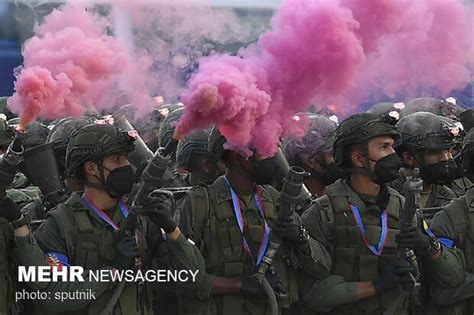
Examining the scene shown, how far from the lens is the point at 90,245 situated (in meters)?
6.08

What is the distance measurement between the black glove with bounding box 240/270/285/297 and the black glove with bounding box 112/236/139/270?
0.96 m

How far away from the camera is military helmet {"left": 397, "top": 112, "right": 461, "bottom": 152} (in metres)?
7.80

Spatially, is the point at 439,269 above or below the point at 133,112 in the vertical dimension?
below

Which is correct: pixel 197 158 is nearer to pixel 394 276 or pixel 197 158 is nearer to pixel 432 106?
pixel 394 276

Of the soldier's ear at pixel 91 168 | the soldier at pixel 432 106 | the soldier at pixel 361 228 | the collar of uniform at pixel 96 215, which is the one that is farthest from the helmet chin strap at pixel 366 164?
the soldier at pixel 432 106

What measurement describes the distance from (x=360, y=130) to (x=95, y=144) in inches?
79.7

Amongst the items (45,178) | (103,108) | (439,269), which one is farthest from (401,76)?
(45,178)

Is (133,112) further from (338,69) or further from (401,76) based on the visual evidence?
(338,69)

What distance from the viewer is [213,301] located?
22.0ft

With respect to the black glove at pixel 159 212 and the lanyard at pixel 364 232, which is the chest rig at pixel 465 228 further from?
the black glove at pixel 159 212

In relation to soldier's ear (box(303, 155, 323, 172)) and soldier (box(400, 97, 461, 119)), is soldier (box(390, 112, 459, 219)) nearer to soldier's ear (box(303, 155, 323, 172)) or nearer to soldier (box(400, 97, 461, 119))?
soldier's ear (box(303, 155, 323, 172))

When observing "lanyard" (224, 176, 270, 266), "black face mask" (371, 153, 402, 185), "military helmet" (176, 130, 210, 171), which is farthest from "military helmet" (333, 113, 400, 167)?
"military helmet" (176, 130, 210, 171)

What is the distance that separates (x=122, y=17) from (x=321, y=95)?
1.82 meters

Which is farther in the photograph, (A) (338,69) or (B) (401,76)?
(B) (401,76)
